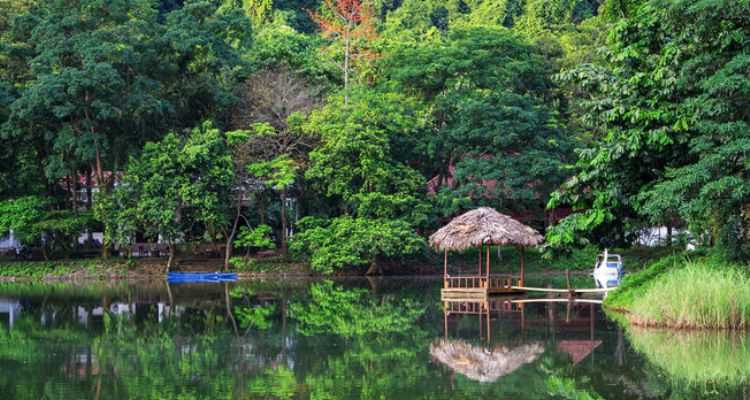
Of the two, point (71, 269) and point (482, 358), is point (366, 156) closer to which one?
point (71, 269)

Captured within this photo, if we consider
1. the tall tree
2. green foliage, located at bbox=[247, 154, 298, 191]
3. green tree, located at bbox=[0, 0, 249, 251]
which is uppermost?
the tall tree

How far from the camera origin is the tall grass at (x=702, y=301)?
15305mm

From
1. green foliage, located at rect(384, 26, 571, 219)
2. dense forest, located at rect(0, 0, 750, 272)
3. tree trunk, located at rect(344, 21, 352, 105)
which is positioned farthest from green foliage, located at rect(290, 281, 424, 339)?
tree trunk, located at rect(344, 21, 352, 105)

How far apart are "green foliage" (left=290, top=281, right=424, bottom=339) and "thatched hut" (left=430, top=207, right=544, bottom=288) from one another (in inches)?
88.1

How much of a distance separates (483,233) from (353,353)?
1063 cm

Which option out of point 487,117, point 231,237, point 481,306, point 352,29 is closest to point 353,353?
point 481,306

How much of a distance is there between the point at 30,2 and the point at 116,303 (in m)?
14.9

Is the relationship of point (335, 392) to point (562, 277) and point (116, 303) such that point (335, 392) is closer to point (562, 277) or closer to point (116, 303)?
point (116, 303)

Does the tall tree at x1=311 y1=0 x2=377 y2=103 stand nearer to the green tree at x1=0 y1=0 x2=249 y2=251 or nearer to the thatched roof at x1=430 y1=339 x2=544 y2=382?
the green tree at x1=0 y1=0 x2=249 y2=251

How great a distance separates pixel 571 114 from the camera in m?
36.2

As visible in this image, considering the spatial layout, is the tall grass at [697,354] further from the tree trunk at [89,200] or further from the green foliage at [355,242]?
the tree trunk at [89,200]

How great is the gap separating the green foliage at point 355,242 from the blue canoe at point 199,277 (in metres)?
2.21

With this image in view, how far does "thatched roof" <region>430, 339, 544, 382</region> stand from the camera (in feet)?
41.6

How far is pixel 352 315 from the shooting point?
20.1 meters
